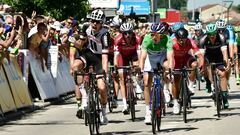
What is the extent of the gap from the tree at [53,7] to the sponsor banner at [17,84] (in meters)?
16.0

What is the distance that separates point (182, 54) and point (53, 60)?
21.7 ft

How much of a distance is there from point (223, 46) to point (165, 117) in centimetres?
221

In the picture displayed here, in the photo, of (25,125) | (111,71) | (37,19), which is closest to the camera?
(25,125)

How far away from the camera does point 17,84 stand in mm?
16797

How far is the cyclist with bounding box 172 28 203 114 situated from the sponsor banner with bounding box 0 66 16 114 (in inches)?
144

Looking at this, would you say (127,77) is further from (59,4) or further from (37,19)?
(59,4)

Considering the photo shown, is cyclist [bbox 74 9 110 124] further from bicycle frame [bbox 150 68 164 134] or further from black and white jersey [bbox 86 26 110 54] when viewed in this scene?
bicycle frame [bbox 150 68 164 134]

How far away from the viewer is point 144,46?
43.0 ft

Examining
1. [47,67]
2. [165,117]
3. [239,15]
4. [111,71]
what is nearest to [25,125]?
[165,117]

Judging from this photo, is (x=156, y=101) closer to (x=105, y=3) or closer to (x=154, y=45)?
(x=154, y=45)

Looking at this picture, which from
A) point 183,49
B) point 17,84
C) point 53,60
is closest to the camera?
point 183,49

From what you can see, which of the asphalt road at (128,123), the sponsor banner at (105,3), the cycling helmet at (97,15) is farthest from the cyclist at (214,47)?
the sponsor banner at (105,3)

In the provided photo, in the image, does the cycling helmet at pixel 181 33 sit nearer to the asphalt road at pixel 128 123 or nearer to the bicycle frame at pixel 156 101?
the asphalt road at pixel 128 123

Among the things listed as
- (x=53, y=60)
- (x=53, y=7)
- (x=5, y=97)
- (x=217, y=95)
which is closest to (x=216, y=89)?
(x=217, y=95)
